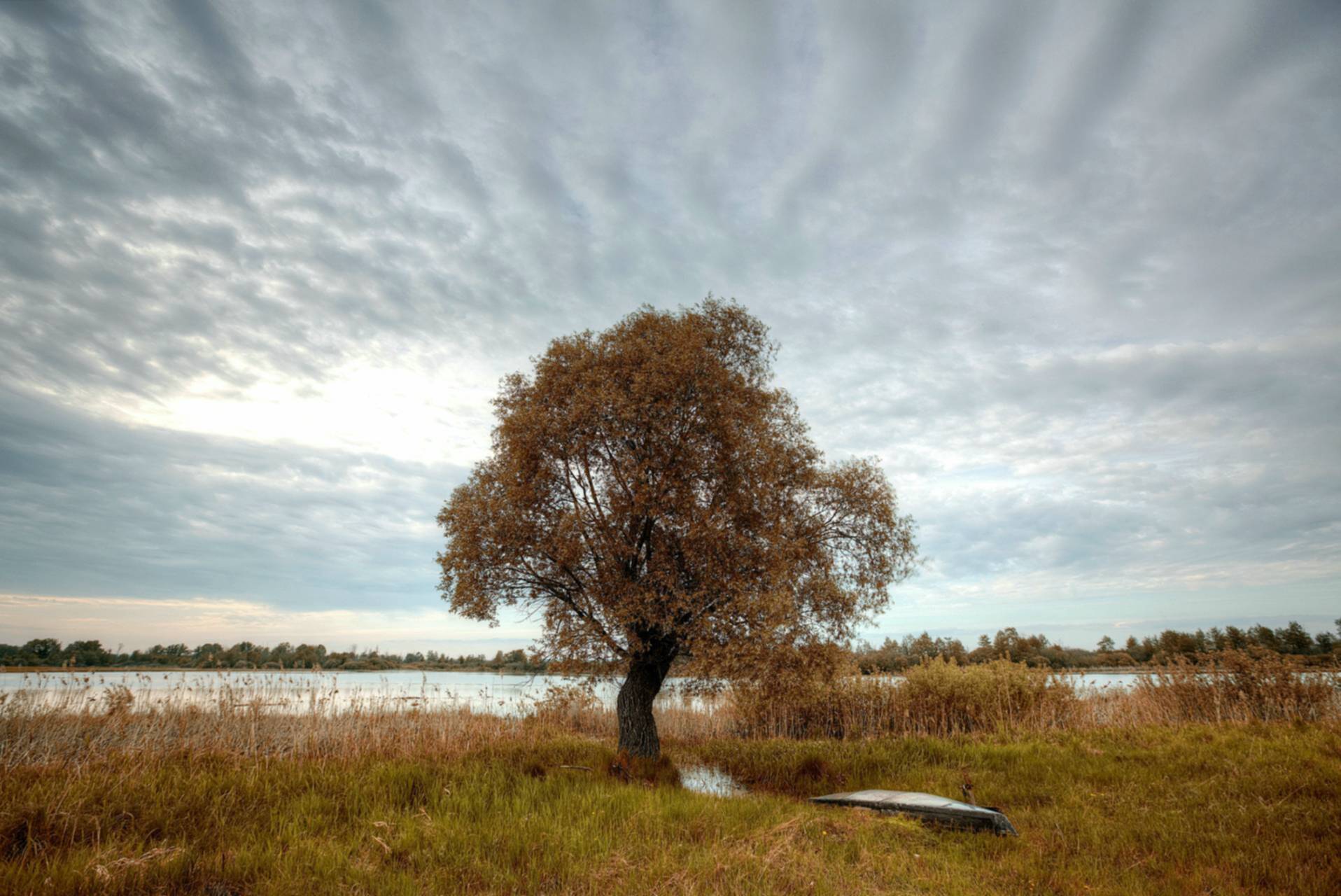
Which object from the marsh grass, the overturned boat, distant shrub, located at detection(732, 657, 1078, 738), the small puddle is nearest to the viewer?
the marsh grass

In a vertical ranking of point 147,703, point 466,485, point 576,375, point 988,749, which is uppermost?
point 576,375

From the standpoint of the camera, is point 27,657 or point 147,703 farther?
point 27,657

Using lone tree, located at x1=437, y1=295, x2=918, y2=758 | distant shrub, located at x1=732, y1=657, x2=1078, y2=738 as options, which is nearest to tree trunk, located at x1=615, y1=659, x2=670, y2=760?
lone tree, located at x1=437, y1=295, x2=918, y2=758

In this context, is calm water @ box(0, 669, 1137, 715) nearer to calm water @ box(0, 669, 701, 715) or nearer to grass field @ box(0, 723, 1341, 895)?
calm water @ box(0, 669, 701, 715)

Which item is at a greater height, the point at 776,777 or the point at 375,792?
the point at 375,792

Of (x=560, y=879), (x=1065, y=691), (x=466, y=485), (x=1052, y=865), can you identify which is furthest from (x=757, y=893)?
(x=1065, y=691)

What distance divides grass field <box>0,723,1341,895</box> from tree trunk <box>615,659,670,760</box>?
3.03 meters

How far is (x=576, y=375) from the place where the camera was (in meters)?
15.8

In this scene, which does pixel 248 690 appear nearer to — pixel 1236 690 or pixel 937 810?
pixel 937 810

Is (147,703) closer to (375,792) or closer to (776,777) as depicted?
(375,792)

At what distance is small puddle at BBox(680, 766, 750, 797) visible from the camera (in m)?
13.1

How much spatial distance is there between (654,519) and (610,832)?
7.65 m

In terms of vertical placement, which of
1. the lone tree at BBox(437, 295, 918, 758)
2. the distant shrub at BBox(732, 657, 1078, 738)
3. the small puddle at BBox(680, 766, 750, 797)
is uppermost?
the lone tree at BBox(437, 295, 918, 758)

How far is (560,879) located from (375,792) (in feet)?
15.7
